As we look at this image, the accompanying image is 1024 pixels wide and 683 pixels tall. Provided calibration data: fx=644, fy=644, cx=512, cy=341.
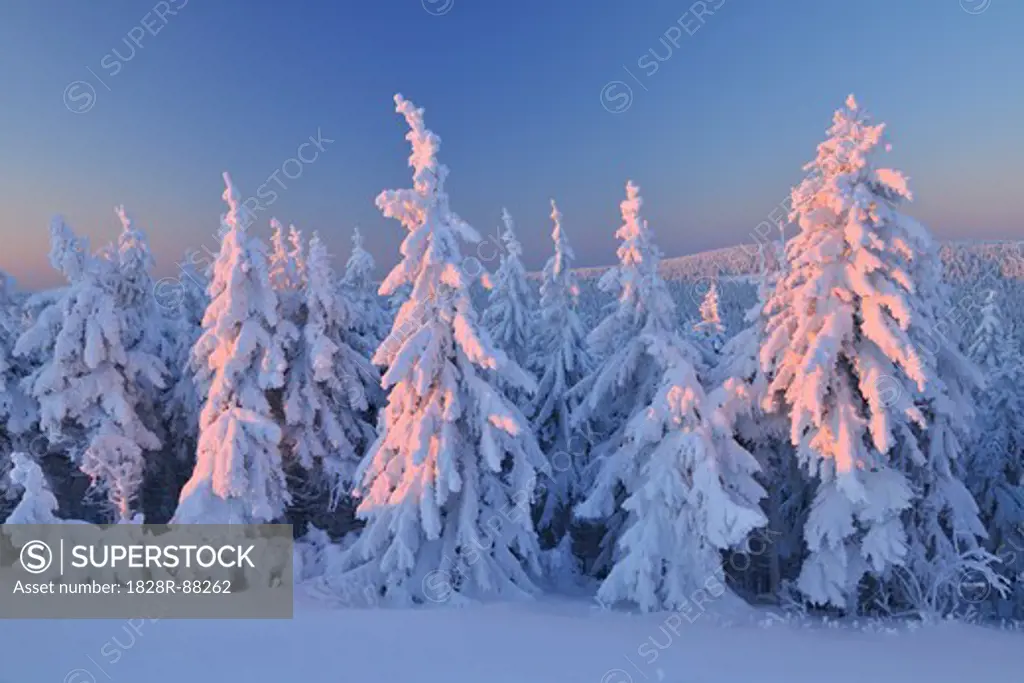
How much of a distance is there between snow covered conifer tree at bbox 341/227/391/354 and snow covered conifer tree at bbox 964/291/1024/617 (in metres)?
23.5

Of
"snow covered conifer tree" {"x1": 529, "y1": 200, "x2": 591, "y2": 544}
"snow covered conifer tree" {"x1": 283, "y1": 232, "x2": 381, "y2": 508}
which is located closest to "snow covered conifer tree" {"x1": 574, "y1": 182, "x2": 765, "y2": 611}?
"snow covered conifer tree" {"x1": 529, "y1": 200, "x2": 591, "y2": 544}

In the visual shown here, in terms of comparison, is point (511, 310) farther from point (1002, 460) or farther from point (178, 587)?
point (1002, 460)

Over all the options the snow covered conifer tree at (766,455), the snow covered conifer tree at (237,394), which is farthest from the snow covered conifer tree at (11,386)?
the snow covered conifer tree at (766,455)

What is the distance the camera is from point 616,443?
1986 cm

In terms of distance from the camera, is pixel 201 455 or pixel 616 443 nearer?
pixel 201 455

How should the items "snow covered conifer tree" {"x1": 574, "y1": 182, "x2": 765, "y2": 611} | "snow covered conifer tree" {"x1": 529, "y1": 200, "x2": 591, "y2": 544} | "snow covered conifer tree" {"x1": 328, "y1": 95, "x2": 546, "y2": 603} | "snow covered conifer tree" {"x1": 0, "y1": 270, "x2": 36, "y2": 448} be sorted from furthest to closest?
1. "snow covered conifer tree" {"x1": 529, "y1": 200, "x2": 591, "y2": 544}
2. "snow covered conifer tree" {"x1": 0, "y1": 270, "x2": 36, "y2": 448}
3. "snow covered conifer tree" {"x1": 328, "y1": 95, "x2": 546, "y2": 603}
4. "snow covered conifer tree" {"x1": 574, "y1": 182, "x2": 765, "y2": 611}

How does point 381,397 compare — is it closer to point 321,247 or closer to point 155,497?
point 321,247

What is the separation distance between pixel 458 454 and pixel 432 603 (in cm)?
370

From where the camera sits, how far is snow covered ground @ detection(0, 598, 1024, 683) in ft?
37.7

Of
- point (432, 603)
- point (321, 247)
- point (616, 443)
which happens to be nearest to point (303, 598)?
point (432, 603)

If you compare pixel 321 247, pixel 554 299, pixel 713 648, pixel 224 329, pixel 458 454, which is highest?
pixel 321 247

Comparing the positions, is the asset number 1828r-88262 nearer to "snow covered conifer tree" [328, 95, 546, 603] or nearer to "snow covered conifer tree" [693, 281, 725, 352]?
"snow covered conifer tree" [328, 95, 546, 603]

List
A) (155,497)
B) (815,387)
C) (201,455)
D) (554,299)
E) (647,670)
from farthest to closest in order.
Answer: (155,497), (554,299), (201,455), (815,387), (647,670)

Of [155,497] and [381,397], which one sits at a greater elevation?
[381,397]
